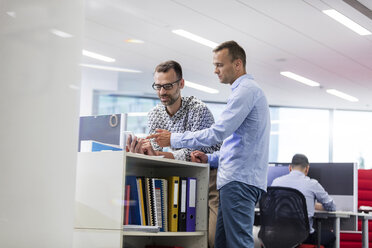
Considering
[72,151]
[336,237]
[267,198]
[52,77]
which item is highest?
[52,77]

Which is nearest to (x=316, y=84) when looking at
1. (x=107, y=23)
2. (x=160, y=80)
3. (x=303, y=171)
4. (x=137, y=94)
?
(x=137, y=94)

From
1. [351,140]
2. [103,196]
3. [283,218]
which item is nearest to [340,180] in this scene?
[283,218]

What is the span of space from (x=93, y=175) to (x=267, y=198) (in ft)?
7.42

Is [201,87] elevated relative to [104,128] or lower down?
elevated

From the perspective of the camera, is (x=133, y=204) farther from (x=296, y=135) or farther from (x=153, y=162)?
(x=296, y=135)

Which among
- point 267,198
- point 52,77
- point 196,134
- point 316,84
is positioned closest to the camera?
point 52,77

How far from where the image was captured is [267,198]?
4.37m

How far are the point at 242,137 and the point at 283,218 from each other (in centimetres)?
192

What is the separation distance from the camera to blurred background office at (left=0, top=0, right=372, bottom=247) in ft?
5.82

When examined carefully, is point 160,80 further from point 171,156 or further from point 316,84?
point 316,84

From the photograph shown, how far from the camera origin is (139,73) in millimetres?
9156

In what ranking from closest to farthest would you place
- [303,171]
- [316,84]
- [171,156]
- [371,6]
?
1. [171,156]
2. [303,171]
3. [371,6]
4. [316,84]

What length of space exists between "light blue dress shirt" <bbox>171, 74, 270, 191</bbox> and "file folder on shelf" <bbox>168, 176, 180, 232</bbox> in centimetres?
23

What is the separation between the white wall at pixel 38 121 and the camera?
1745 mm
